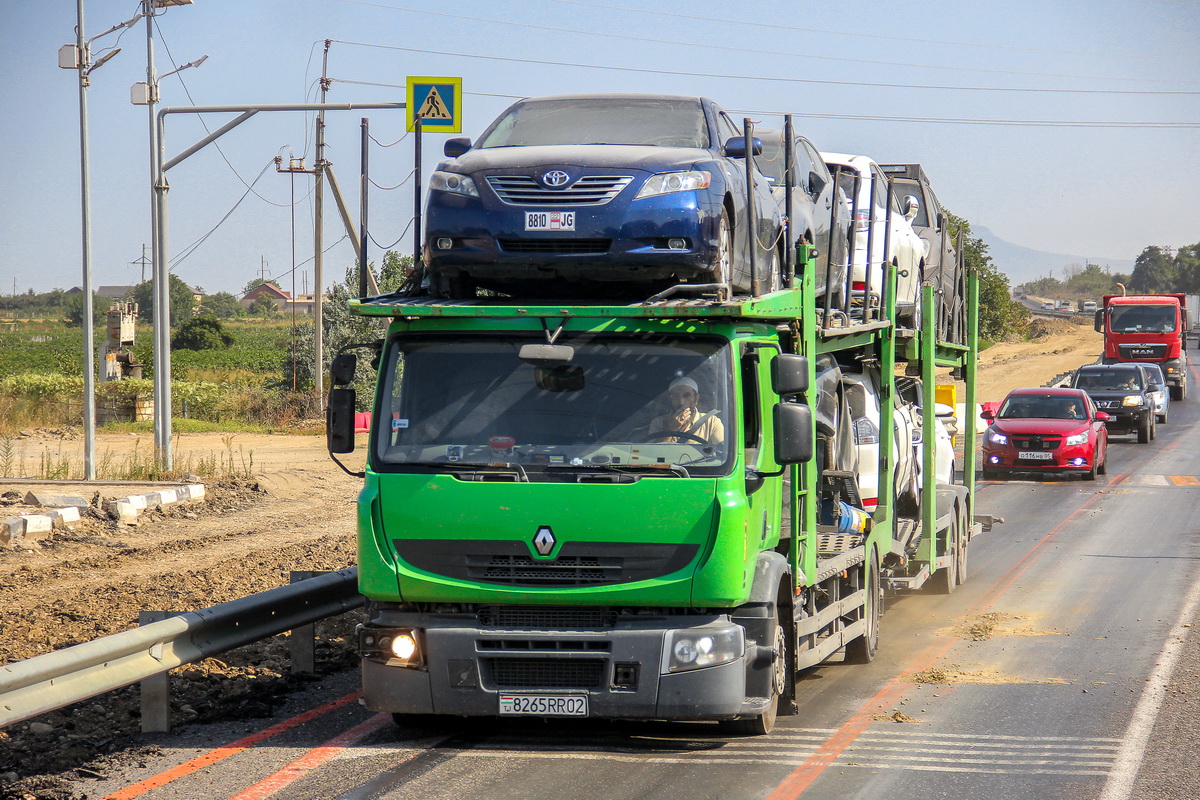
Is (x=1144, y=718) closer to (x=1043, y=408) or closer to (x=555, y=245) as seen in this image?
(x=555, y=245)

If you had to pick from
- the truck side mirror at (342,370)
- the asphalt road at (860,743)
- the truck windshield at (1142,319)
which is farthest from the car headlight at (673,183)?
the truck windshield at (1142,319)

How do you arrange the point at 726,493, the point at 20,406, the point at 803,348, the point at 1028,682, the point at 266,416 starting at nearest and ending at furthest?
1. the point at 726,493
2. the point at 803,348
3. the point at 1028,682
4. the point at 20,406
5. the point at 266,416

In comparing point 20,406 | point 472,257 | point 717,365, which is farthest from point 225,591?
point 20,406

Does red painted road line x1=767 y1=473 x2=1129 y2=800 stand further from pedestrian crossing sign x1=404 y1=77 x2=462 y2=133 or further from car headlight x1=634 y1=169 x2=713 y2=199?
pedestrian crossing sign x1=404 y1=77 x2=462 y2=133

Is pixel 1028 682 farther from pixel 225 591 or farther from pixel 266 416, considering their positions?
pixel 266 416

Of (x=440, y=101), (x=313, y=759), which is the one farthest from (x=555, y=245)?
(x=440, y=101)

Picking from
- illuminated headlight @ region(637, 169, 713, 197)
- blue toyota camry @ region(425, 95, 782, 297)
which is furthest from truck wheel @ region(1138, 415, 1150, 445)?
illuminated headlight @ region(637, 169, 713, 197)

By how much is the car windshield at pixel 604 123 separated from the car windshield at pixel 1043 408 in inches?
715

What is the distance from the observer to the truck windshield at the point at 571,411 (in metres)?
6.68

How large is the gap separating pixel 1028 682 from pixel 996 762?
84.1 inches

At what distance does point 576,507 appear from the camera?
21.3ft

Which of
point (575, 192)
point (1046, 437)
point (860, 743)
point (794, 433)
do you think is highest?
point (575, 192)

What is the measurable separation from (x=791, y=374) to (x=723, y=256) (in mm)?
806

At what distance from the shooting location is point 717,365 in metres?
6.82
